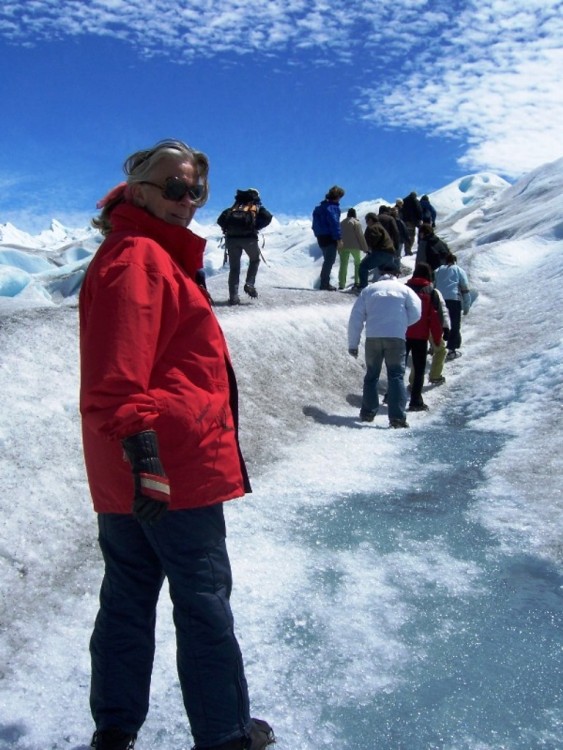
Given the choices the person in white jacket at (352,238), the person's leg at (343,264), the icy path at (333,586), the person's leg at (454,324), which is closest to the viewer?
the icy path at (333,586)

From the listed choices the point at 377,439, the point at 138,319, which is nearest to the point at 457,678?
the point at 138,319

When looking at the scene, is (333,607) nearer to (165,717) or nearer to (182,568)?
(165,717)

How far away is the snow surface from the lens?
2928 mm

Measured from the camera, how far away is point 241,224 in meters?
10.2

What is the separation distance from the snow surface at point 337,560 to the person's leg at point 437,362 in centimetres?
86

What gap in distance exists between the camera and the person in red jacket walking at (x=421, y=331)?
9.11m

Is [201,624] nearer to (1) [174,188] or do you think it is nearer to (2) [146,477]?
(2) [146,477]

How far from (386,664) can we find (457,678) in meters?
0.33

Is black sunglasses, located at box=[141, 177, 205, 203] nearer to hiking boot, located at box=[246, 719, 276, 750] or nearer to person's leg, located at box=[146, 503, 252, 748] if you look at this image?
person's leg, located at box=[146, 503, 252, 748]

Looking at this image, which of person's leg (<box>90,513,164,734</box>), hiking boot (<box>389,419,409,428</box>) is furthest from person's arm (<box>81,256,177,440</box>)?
hiking boot (<box>389,419,409,428</box>)

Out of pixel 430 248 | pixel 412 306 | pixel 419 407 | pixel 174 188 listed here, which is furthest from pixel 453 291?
pixel 174 188

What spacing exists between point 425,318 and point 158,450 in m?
7.48

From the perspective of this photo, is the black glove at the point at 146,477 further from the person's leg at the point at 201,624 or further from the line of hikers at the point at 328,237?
the line of hikers at the point at 328,237

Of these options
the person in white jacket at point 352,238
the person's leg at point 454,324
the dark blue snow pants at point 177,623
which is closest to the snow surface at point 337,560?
the dark blue snow pants at point 177,623
